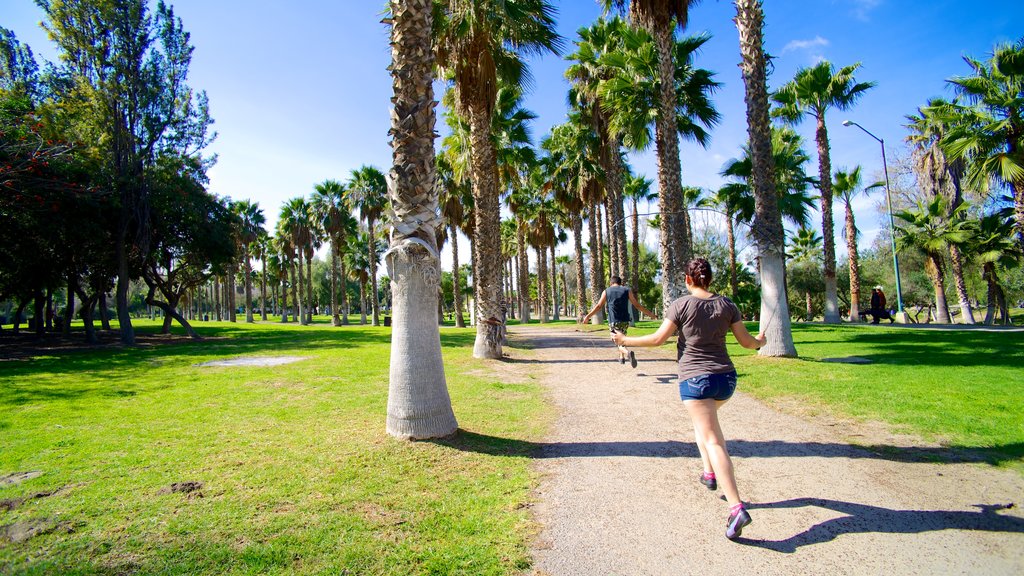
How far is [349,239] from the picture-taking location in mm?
41812

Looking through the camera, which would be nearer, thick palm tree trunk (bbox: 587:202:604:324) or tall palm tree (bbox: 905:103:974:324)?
tall palm tree (bbox: 905:103:974:324)

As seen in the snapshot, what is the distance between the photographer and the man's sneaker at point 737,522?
10.0 ft

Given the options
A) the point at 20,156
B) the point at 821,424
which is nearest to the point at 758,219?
the point at 821,424

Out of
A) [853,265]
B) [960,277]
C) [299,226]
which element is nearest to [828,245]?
[853,265]

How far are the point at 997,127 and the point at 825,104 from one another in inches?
411

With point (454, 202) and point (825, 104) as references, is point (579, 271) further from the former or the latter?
point (825, 104)

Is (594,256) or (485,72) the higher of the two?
(485,72)

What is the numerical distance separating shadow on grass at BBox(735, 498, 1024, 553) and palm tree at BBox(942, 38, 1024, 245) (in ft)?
48.3

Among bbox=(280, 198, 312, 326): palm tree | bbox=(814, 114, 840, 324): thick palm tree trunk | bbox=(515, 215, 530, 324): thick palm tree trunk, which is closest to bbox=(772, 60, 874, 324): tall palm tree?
bbox=(814, 114, 840, 324): thick palm tree trunk

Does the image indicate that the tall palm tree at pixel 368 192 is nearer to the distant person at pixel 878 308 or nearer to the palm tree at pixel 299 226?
the palm tree at pixel 299 226

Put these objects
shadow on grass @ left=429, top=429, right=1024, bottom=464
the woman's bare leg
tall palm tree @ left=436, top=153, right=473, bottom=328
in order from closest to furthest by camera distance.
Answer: the woman's bare leg < shadow on grass @ left=429, top=429, right=1024, bottom=464 < tall palm tree @ left=436, top=153, right=473, bottom=328

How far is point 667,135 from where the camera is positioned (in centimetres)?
1443

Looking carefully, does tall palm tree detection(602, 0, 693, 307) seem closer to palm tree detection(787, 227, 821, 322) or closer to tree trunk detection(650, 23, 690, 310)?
tree trunk detection(650, 23, 690, 310)

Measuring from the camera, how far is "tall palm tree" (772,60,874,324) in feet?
69.9
